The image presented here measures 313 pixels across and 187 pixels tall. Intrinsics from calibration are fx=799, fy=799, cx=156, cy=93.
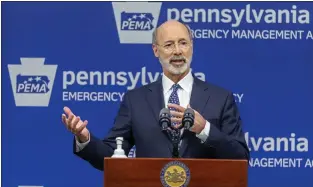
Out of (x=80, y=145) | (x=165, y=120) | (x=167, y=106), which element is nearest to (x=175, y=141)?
(x=165, y=120)

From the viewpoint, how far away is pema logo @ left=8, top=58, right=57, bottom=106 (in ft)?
16.2

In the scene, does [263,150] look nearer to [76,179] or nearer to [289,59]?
[289,59]

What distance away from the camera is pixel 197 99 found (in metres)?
3.52

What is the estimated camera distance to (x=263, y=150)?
4.93 meters

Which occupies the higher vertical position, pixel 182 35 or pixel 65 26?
pixel 65 26

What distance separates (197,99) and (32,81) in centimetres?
172

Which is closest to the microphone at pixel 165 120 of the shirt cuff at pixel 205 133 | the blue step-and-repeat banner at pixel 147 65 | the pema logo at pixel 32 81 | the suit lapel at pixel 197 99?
the shirt cuff at pixel 205 133

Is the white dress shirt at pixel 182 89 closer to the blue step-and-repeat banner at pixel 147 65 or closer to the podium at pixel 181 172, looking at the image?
the podium at pixel 181 172

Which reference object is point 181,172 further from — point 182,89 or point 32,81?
point 32,81

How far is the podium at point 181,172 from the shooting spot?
290cm

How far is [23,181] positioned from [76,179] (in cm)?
33

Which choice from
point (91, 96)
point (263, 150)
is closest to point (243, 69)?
point (263, 150)

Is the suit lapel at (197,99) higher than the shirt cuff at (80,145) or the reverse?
higher

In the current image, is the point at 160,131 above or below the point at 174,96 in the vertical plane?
below
